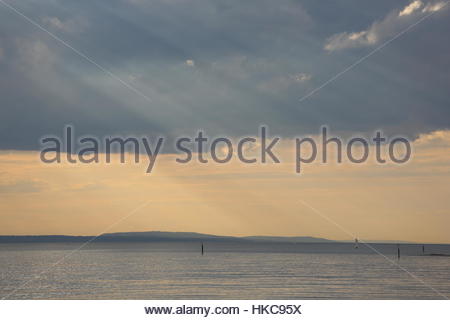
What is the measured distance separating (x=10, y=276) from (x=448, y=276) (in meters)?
71.7

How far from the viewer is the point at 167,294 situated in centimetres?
6444

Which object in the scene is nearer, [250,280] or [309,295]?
[309,295]

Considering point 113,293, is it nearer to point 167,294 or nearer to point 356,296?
point 167,294

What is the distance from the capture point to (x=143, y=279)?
Answer: 272 ft

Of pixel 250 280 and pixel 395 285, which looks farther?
pixel 250 280

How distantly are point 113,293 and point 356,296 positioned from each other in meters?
27.6
